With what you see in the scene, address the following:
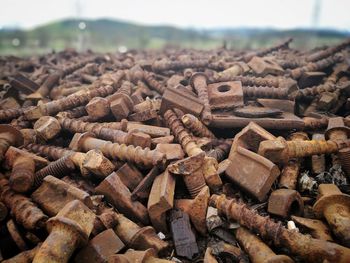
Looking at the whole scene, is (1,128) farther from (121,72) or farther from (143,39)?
(143,39)

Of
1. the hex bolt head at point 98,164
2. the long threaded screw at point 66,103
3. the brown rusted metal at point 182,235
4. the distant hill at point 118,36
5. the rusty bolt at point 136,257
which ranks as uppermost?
the long threaded screw at point 66,103

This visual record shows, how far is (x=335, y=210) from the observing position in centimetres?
262

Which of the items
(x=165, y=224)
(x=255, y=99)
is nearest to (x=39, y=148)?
(x=165, y=224)

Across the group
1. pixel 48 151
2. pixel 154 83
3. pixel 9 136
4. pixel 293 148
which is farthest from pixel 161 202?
pixel 154 83

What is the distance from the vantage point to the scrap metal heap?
244 cm

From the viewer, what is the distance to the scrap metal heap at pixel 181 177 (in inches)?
96.0

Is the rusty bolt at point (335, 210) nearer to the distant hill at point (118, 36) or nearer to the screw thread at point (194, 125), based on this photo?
the screw thread at point (194, 125)

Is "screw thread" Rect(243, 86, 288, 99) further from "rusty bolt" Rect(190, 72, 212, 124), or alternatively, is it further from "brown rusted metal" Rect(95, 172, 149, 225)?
"brown rusted metal" Rect(95, 172, 149, 225)

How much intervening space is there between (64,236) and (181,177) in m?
1.39

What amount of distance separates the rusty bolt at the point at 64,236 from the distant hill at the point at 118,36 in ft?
112

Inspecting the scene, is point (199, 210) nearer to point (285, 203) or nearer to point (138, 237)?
point (138, 237)

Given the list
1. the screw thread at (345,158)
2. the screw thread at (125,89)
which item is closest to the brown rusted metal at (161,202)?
the screw thread at (345,158)

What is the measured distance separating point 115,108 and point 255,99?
2347 mm

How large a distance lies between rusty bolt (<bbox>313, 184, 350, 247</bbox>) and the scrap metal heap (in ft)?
0.03
